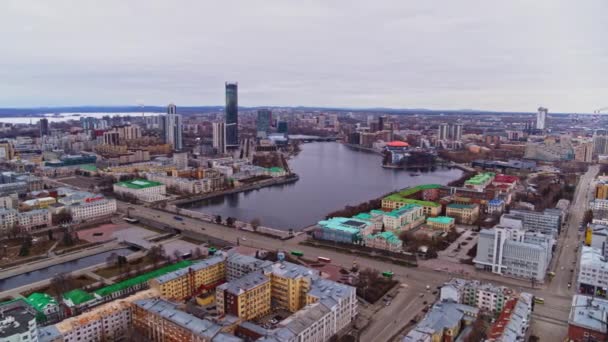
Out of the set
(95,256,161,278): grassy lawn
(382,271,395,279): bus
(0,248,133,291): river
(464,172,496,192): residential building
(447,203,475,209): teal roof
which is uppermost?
(464,172,496,192): residential building

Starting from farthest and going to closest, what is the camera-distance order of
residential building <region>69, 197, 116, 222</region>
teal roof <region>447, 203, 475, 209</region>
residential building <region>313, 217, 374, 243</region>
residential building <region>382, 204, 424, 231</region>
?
teal roof <region>447, 203, 475, 209</region> → residential building <region>69, 197, 116, 222</region> → residential building <region>382, 204, 424, 231</region> → residential building <region>313, 217, 374, 243</region>

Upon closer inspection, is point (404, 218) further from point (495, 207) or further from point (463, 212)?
point (495, 207)

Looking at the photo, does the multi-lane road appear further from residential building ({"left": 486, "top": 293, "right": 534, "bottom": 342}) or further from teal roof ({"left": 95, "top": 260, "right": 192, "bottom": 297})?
teal roof ({"left": 95, "top": 260, "right": 192, "bottom": 297})

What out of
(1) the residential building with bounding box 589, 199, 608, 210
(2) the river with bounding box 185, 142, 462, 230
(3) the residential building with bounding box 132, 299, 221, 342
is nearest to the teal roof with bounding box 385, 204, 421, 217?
(2) the river with bounding box 185, 142, 462, 230

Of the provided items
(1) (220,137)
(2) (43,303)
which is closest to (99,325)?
(2) (43,303)

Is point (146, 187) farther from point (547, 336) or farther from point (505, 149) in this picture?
point (505, 149)
